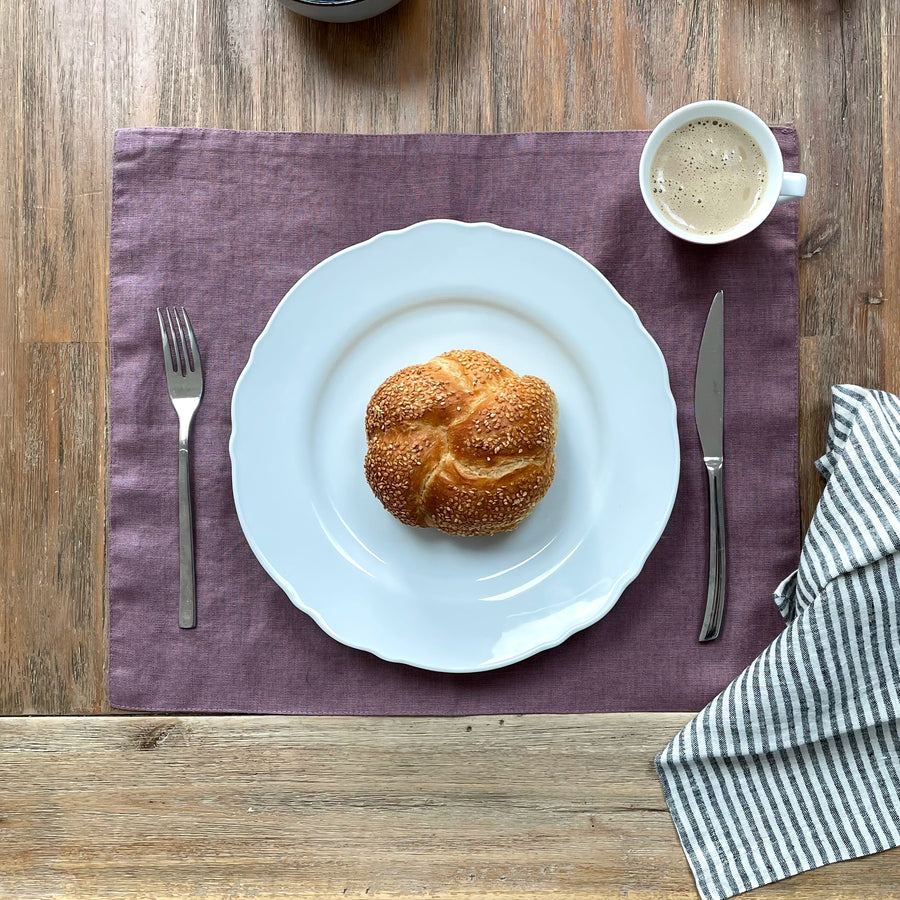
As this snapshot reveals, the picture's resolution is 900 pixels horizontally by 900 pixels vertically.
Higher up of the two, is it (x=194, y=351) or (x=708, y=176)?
(x=708, y=176)

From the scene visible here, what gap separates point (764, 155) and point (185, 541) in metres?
1.34

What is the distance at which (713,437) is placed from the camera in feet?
5.48

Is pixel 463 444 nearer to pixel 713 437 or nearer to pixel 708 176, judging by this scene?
pixel 713 437

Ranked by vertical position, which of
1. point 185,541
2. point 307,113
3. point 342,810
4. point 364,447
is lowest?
point 342,810

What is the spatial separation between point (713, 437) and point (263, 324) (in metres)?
0.92

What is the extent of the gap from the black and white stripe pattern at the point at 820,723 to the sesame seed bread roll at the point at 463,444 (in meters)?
0.55

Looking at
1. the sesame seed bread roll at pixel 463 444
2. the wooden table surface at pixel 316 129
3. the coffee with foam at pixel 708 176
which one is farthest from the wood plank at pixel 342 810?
the coffee with foam at pixel 708 176

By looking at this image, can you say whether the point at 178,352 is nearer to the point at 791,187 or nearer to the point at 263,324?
the point at 263,324

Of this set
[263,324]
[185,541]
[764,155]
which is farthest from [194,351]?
[764,155]

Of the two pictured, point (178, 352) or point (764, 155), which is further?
point (178, 352)

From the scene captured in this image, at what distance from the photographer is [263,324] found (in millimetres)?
A: 1708

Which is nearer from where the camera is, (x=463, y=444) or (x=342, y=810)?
(x=463, y=444)

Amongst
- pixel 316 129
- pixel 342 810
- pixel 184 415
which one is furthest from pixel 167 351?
pixel 342 810

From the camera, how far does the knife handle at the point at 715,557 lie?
5.46 ft
